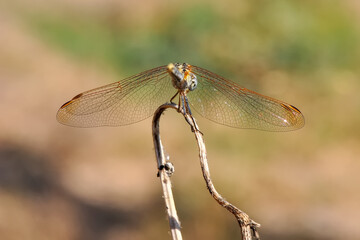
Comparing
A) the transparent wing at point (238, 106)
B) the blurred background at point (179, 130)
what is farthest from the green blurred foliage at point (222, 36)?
the transparent wing at point (238, 106)

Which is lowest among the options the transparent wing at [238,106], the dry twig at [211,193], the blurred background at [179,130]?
the dry twig at [211,193]

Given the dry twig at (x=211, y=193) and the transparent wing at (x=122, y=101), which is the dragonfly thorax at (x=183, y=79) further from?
the dry twig at (x=211, y=193)

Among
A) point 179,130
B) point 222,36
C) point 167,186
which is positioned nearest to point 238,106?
point 167,186

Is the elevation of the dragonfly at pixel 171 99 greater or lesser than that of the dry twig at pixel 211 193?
greater

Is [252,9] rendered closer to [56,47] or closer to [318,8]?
[318,8]

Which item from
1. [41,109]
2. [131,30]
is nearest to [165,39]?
[131,30]
